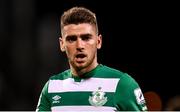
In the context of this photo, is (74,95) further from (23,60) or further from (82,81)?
(23,60)

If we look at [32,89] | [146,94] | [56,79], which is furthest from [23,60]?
[56,79]

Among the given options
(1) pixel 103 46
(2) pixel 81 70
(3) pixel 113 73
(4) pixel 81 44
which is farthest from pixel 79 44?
(1) pixel 103 46

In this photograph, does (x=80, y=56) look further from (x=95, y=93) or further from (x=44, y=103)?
(x=44, y=103)

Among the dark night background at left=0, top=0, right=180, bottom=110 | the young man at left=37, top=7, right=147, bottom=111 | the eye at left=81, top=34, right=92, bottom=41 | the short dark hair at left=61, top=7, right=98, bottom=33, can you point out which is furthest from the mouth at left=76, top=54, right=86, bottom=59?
the dark night background at left=0, top=0, right=180, bottom=110

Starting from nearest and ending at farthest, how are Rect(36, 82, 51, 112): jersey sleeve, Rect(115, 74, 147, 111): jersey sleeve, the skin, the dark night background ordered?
Rect(115, 74, 147, 111): jersey sleeve → the skin → Rect(36, 82, 51, 112): jersey sleeve → the dark night background

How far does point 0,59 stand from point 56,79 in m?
2.61

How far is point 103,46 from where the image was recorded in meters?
6.96

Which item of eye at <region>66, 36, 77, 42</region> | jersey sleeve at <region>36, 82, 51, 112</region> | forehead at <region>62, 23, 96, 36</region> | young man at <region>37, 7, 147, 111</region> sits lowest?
jersey sleeve at <region>36, 82, 51, 112</region>

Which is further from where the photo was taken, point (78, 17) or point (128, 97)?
point (78, 17)

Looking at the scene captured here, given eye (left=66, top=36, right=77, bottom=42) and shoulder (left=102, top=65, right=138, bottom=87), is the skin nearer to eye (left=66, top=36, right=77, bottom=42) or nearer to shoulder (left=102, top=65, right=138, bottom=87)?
eye (left=66, top=36, right=77, bottom=42)

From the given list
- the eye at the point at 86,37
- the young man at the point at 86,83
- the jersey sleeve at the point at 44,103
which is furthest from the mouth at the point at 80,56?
the jersey sleeve at the point at 44,103

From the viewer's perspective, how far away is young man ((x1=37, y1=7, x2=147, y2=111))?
3467 millimetres

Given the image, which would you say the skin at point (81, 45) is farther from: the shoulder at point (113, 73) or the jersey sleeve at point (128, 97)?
the jersey sleeve at point (128, 97)

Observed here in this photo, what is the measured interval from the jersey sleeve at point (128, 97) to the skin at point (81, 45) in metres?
0.26
